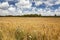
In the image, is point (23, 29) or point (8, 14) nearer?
point (23, 29)

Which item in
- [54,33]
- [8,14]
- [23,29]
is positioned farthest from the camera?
[8,14]

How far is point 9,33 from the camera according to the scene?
2680mm

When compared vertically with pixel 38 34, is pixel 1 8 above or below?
above

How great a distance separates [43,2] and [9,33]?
85cm

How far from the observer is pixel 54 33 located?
101 inches

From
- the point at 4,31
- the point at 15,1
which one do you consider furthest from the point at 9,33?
the point at 15,1

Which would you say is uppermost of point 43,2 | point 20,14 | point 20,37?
point 43,2

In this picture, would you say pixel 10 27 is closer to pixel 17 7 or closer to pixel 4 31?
pixel 4 31

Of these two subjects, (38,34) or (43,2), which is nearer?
(38,34)

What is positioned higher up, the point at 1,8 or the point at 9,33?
the point at 1,8

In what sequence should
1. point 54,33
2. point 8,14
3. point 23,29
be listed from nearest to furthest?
1. point 54,33
2. point 23,29
3. point 8,14

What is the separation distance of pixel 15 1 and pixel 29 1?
0.26 metres

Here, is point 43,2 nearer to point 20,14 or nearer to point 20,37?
point 20,14

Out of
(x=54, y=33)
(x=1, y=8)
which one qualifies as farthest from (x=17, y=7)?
(x=54, y=33)
